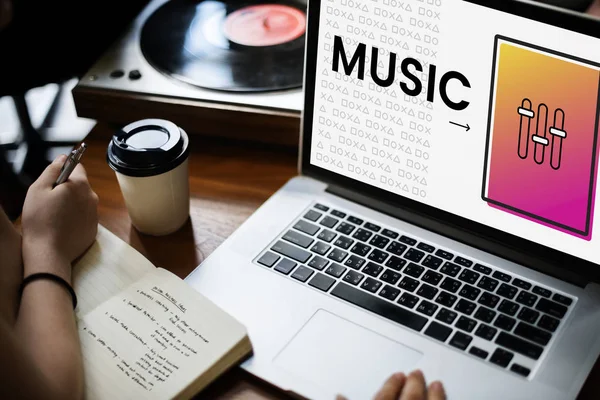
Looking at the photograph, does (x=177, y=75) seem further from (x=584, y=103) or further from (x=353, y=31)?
(x=584, y=103)

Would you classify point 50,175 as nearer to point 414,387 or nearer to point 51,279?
point 51,279

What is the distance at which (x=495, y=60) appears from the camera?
0.85 metres

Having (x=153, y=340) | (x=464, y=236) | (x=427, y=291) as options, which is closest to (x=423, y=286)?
(x=427, y=291)

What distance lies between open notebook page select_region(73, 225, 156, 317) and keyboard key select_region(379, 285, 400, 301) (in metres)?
0.30

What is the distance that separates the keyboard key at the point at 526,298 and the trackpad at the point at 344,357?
5.7 inches

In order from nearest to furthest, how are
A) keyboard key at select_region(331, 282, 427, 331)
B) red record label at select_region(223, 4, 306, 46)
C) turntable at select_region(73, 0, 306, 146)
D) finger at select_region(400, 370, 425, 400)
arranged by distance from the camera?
finger at select_region(400, 370, 425, 400), keyboard key at select_region(331, 282, 427, 331), turntable at select_region(73, 0, 306, 146), red record label at select_region(223, 4, 306, 46)

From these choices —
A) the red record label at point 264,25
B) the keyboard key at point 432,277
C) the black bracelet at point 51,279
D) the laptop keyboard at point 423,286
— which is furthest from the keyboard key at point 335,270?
the red record label at point 264,25

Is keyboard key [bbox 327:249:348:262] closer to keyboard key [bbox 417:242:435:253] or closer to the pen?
keyboard key [bbox 417:242:435:253]

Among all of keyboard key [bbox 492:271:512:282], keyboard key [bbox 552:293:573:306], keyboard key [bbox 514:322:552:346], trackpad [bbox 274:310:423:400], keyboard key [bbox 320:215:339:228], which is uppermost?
keyboard key [bbox 320:215:339:228]

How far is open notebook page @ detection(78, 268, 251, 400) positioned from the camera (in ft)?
2.66

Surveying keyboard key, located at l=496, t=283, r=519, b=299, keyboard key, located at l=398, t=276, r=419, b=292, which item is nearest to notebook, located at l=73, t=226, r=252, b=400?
keyboard key, located at l=398, t=276, r=419, b=292

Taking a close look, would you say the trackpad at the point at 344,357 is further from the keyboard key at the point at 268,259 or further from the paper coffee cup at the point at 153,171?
the paper coffee cup at the point at 153,171

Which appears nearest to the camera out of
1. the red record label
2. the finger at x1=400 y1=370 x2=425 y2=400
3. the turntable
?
the finger at x1=400 y1=370 x2=425 y2=400

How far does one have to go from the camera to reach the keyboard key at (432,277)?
3.00 ft
